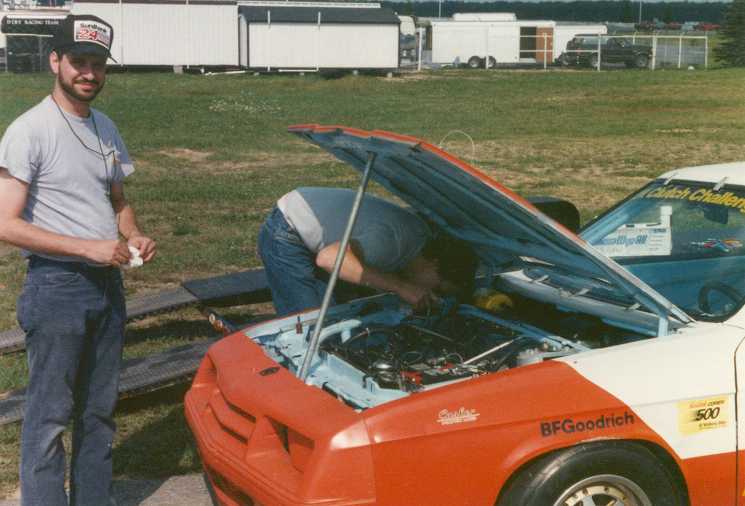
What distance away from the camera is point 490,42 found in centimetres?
4888

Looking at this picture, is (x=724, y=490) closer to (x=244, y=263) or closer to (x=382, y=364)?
(x=382, y=364)

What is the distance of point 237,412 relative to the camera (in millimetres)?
3996

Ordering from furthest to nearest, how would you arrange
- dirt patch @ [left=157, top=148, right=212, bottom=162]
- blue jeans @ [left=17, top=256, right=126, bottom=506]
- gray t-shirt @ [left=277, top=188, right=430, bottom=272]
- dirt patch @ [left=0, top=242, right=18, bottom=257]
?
dirt patch @ [left=157, top=148, right=212, bottom=162] → dirt patch @ [left=0, top=242, right=18, bottom=257] → gray t-shirt @ [left=277, top=188, right=430, bottom=272] → blue jeans @ [left=17, top=256, right=126, bottom=506]

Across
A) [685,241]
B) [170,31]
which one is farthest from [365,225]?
[170,31]

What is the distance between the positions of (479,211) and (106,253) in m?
1.51

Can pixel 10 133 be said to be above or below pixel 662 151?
above

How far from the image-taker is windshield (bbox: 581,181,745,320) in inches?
167

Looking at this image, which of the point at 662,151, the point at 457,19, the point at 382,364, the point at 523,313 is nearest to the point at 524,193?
the point at 662,151

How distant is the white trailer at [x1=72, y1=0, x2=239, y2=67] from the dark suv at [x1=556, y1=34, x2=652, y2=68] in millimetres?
15733

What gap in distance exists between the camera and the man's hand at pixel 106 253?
3922 mm

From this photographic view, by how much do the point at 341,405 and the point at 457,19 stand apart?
165 ft

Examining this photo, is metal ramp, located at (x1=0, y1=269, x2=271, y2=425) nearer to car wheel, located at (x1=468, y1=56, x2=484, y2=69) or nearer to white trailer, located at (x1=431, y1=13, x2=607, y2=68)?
white trailer, located at (x1=431, y1=13, x2=607, y2=68)

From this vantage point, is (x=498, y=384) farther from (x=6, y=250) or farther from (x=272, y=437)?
(x=6, y=250)

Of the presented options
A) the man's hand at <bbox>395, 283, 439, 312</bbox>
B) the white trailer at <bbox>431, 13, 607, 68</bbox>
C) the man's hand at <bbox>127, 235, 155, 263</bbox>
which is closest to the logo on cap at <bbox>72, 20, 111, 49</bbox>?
the man's hand at <bbox>127, 235, 155, 263</bbox>
